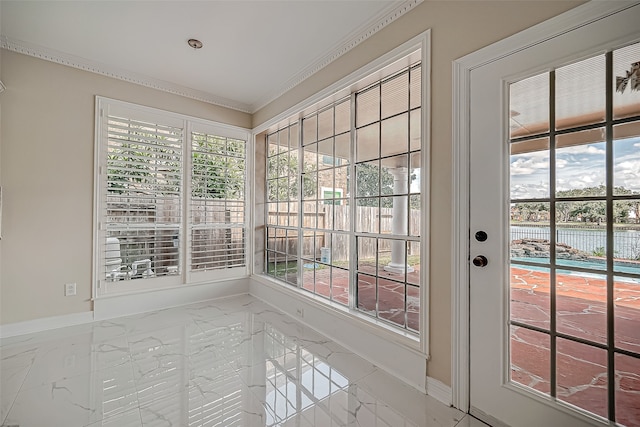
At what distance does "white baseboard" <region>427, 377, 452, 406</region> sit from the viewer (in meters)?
1.76

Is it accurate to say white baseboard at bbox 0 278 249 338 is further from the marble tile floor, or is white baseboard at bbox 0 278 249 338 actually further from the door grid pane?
the door grid pane

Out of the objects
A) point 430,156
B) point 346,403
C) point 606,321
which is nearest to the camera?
point 606,321

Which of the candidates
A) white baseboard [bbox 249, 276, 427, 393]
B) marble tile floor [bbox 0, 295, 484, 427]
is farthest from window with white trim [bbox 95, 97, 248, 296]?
white baseboard [bbox 249, 276, 427, 393]

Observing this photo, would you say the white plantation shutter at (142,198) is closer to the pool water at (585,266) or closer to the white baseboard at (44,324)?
the white baseboard at (44,324)

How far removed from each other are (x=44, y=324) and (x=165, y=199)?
1.70 metres

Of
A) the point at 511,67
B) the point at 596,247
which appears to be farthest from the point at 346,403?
the point at 511,67

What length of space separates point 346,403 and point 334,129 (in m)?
2.43

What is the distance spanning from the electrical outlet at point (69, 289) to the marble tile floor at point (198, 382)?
35 centimetres

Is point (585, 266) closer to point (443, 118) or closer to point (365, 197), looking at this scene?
point (443, 118)

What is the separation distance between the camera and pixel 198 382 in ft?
6.54

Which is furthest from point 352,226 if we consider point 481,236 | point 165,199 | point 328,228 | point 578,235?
point 165,199

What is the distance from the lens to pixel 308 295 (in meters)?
3.08

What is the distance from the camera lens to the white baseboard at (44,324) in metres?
2.67

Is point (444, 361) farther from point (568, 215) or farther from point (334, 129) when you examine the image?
point (334, 129)
